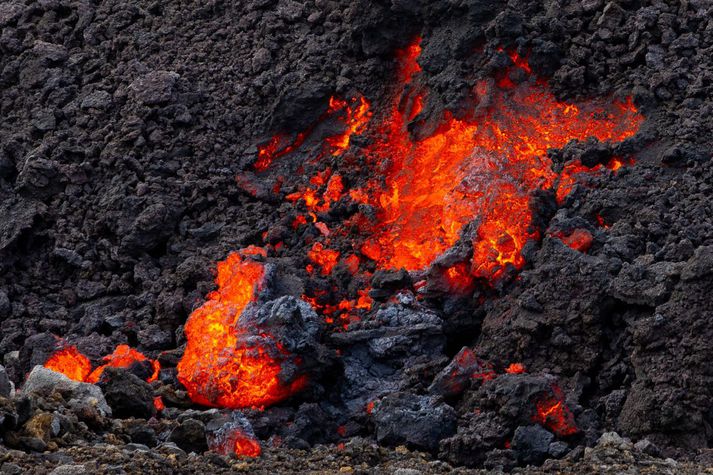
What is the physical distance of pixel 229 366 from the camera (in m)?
17.3

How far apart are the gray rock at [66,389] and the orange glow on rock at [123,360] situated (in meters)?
2.17

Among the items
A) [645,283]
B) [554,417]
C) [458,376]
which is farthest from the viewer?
[458,376]

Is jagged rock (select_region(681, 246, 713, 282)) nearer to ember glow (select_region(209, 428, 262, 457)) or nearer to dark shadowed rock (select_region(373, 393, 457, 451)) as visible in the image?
dark shadowed rock (select_region(373, 393, 457, 451))

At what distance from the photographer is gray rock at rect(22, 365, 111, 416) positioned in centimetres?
1502

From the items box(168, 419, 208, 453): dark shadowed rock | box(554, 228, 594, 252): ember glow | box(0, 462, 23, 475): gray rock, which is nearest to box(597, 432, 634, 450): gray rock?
box(554, 228, 594, 252): ember glow

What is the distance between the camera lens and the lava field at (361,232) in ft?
52.2

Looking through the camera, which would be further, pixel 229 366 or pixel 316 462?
pixel 229 366

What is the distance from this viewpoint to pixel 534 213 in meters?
18.6

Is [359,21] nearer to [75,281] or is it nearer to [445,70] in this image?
[445,70]

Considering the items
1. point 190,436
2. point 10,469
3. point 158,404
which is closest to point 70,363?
point 158,404

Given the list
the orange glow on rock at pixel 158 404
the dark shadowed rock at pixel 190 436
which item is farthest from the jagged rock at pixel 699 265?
the orange glow on rock at pixel 158 404

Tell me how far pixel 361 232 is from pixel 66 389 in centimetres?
583

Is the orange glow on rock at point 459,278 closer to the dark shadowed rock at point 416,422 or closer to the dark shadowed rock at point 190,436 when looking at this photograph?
the dark shadowed rock at point 416,422

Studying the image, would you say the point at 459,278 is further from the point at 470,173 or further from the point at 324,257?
the point at 324,257
